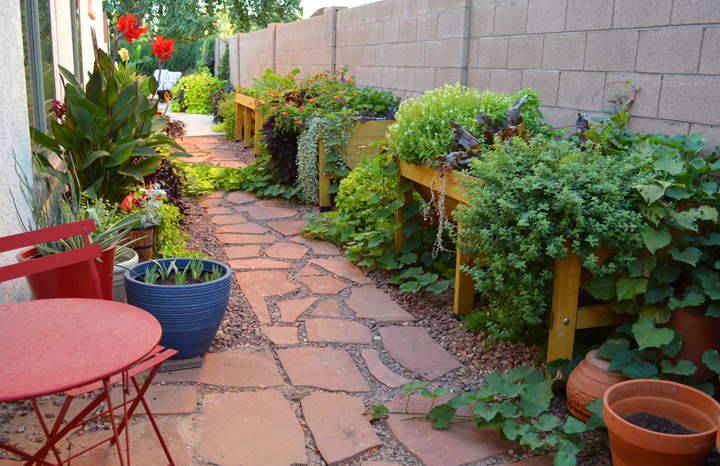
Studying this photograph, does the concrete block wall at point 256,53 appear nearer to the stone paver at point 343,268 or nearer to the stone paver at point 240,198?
the stone paver at point 240,198

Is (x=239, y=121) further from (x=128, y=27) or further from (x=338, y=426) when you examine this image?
(x=338, y=426)

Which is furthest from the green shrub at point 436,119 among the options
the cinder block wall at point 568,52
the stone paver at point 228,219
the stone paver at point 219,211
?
the stone paver at point 219,211

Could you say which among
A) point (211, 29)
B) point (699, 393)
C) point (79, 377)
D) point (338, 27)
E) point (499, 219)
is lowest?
point (699, 393)

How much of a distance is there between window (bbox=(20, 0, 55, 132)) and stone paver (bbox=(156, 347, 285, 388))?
1996 millimetres

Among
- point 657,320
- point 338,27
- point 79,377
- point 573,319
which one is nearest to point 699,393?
point 657,320

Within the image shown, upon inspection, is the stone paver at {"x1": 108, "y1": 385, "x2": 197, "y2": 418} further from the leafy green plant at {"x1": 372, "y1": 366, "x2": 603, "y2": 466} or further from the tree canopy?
the tree canopy

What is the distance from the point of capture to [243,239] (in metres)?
4.66

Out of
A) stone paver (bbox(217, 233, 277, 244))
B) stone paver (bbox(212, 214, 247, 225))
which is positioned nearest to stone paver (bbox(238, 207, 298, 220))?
stone paver (bbox(212, 214, 247, 225))

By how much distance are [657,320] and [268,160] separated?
200 inches

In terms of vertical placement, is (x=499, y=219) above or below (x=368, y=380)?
above

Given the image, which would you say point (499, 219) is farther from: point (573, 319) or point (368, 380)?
point (368, 380)

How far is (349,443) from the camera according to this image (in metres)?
2.09

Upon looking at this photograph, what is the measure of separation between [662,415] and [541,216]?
2.73ft

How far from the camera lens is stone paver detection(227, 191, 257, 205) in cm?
604
